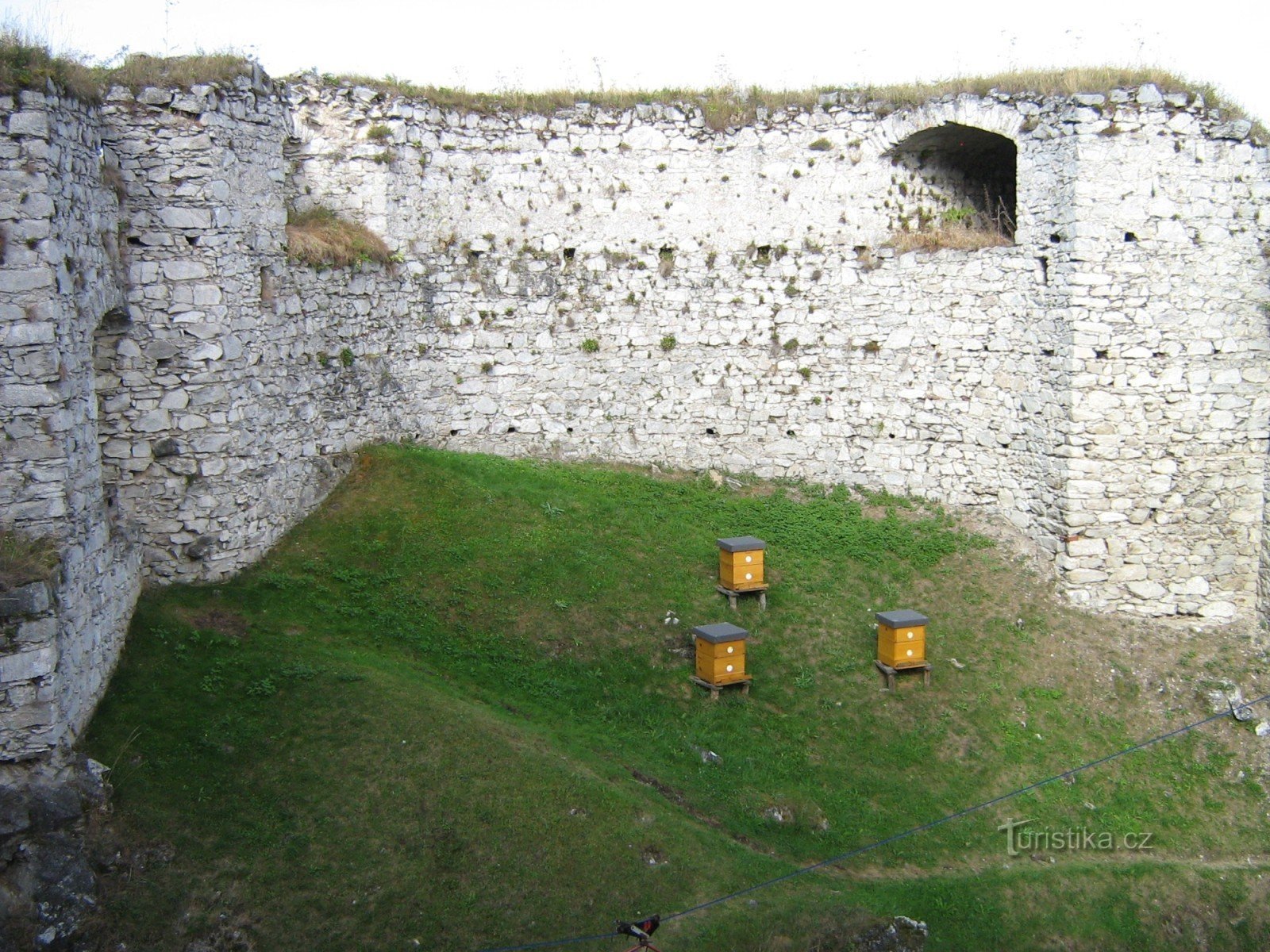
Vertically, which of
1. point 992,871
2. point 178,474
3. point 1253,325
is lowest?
point 992,871

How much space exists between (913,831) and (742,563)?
4.12 metres

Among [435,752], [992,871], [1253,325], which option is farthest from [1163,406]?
[435,752]

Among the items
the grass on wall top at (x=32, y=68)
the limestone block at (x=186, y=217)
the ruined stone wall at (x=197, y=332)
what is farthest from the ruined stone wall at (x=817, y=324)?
the grass on wall top at (x=32, y=68)

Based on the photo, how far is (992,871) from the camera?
39.7 feet

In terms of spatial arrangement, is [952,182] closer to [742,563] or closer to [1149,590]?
[1149,590]

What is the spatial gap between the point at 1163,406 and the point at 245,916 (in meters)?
13.6

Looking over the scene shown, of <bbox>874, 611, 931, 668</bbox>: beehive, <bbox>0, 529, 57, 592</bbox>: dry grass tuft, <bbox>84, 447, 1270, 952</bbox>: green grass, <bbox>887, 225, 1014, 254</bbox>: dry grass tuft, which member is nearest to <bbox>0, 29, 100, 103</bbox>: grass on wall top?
<bbox>0, 529, 57, 592</bbox>: dry grass tuft

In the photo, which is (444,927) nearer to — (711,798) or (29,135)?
(711,798)

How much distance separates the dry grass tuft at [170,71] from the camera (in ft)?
40.6

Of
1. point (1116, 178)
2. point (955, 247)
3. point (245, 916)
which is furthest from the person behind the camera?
point (955, 247)

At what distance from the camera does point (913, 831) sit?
1231 centimetres

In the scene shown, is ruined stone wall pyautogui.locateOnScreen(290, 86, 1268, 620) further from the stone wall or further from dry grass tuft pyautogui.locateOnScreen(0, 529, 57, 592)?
dry grass tuft pyautogui.locateOnScreen(0, 529, 57, 592)

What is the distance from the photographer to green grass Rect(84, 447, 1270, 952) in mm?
10312

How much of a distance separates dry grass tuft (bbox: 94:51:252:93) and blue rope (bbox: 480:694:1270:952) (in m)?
10.3
